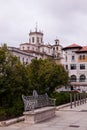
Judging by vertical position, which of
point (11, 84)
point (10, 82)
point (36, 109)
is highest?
point (10, 82)

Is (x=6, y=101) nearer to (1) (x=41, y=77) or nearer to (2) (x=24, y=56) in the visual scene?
(1) (x=41, y=77)

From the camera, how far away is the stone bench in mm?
15070

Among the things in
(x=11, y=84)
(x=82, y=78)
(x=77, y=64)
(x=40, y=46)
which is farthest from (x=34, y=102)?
(x=40, y=46)

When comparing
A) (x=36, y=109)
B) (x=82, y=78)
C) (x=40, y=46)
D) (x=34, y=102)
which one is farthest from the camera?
(x=40, y=46)

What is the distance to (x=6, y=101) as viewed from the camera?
18.2 m

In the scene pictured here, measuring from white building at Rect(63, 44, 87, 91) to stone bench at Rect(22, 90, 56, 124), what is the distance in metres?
67.5

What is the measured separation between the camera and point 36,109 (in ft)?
53.7

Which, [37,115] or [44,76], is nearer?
[37,115]

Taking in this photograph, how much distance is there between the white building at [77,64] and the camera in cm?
8569

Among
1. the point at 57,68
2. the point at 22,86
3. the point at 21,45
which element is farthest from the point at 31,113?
the point at 21,45

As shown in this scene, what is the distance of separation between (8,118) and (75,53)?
237 feet

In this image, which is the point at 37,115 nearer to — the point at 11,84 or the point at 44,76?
the point at 11,84

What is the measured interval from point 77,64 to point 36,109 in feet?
233

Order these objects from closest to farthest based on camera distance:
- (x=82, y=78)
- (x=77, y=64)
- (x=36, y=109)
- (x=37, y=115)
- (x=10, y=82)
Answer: (x=37, y=115)
(x=36, y=109)
(x=10, y=82)
(x=82, y=78)
(x=77, y=64)
